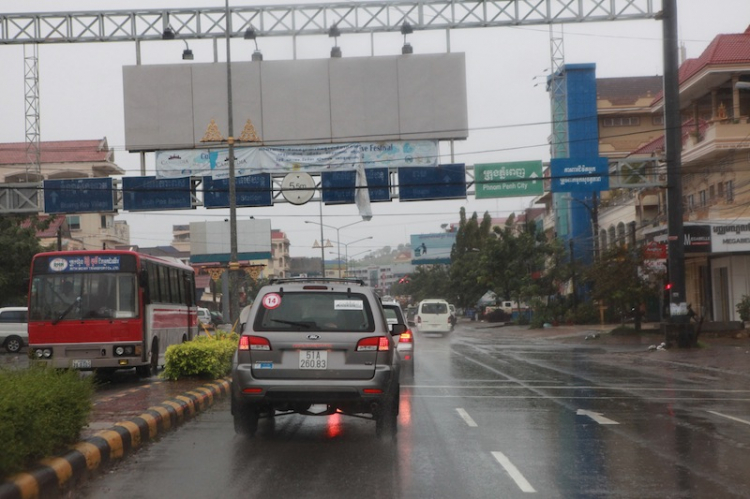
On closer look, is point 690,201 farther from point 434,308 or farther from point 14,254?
point 14,254

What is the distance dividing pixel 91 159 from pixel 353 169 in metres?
43.3

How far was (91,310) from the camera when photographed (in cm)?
1833

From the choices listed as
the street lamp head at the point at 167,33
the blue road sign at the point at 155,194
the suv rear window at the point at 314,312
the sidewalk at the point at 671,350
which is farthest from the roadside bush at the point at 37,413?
the blue road sign at the point at 155,194

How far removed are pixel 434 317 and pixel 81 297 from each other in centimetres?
2947

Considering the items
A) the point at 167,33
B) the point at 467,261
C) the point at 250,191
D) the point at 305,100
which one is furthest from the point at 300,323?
the point at 467,261

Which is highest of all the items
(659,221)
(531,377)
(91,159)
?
(91,159)

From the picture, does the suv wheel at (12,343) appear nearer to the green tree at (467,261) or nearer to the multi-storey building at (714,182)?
the multi-storey building at (714,182)

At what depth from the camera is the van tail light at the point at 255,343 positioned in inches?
397

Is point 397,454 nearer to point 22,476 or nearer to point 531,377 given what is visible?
point 22,476

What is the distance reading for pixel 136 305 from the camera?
1853 cm

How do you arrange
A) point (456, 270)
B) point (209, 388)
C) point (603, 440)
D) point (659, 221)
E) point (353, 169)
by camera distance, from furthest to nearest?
1. point (456, 270)
2. point (659, 221)
3. point (353, 169)
4. point (209, 388)
5. point (603, 440)

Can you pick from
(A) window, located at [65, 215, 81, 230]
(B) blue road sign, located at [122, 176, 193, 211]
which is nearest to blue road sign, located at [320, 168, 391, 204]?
(B) blue road sign, located at [122, 176, 193, 211]

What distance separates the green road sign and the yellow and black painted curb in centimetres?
1975

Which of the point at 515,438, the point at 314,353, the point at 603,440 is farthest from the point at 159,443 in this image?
the point at 603,440
